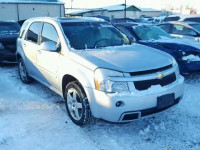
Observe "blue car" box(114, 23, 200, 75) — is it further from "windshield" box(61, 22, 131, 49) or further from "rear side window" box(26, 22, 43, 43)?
"rear side window" box(26, 22, 43, 43)

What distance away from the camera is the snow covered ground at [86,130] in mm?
3105

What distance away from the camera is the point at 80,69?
332cm

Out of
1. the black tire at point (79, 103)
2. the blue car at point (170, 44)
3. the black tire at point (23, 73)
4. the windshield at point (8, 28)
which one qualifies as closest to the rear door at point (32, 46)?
the black tire at point (23, 73)

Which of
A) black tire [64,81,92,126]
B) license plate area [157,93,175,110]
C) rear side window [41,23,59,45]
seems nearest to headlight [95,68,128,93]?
black tire [64,81,92,126]

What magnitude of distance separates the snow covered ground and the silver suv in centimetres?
30

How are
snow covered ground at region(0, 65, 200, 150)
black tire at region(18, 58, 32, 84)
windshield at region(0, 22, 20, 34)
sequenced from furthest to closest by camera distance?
windshield at region(0, 22, 20, 34) → black tire at region(18, 58, 32, 84) → snow covered ground at region(0, 65, 200, 150)

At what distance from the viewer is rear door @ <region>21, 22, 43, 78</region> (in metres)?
4.78

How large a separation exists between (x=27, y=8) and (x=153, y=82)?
Answer: 26487 millimetres

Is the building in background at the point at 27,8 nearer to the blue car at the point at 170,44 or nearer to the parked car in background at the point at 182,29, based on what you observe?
the parked car in background at the point at 182,29

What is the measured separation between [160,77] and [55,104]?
2180mm

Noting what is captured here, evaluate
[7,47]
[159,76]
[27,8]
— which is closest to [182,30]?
[159,76]

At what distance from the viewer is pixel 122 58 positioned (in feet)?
11.1

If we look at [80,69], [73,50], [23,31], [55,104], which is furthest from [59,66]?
[23,31]

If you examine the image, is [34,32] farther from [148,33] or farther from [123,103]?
[148,33]
